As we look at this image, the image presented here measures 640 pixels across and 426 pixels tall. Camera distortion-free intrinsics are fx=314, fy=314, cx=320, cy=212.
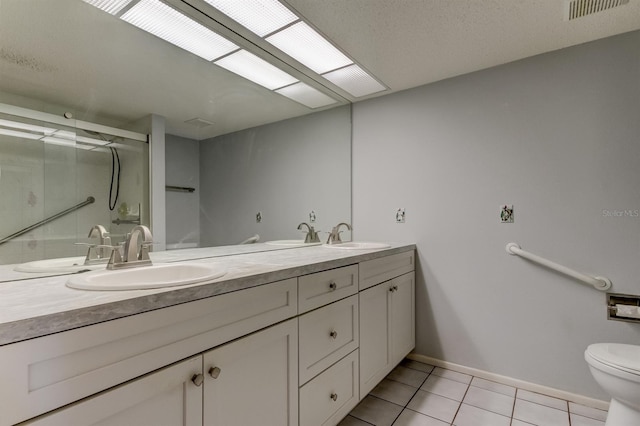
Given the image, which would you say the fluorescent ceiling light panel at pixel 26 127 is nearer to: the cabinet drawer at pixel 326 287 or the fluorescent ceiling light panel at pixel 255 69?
the fluorescent ceiling light panel at pixel 255 69

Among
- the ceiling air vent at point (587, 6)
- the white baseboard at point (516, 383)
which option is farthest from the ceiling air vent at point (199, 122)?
the white baseboard at point (516, 383)

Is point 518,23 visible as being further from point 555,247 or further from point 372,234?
point 372,234

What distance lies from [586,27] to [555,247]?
1238 mm

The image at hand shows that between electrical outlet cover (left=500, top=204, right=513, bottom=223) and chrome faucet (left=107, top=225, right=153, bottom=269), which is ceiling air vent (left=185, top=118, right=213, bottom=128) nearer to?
chrome faucet (left=107, top=225, right=153, bottom=269)

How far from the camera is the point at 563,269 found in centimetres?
185

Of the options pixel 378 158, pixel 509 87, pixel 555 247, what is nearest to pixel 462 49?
pixel 509 87

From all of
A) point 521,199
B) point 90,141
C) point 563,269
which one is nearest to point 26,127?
point 90,141

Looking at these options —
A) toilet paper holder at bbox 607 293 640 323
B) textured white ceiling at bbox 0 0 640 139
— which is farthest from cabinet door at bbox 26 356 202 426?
toilet paper holder at bbox 607 293 640 323

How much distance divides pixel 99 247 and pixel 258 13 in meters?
1.34

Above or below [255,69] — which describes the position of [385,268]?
below

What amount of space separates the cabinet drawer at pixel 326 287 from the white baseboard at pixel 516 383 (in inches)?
44.8

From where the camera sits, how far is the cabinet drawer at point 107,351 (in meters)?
0.61

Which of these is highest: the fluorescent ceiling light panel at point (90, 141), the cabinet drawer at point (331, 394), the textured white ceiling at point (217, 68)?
the textured white ceiling at point (217, 68)

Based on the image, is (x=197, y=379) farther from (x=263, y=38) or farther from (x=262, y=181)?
(x=263, y=38)
